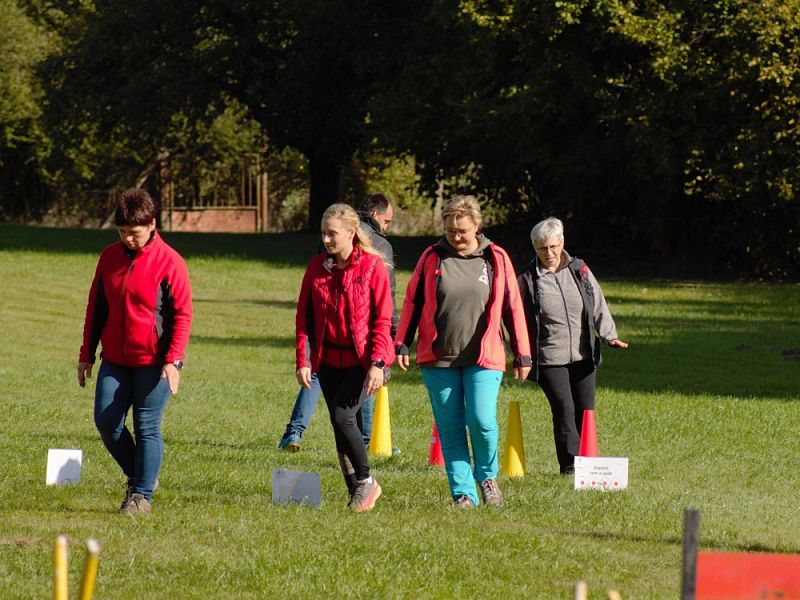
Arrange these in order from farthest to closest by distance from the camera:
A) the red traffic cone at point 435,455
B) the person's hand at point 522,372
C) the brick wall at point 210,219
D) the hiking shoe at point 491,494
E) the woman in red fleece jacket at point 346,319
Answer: the brick wall at point 210,219
the red traffic cone at point 435,455
the person's hand at point 522,372
the hiking shoe at point 491,494
the woman in red fleece jacket at point 346,319

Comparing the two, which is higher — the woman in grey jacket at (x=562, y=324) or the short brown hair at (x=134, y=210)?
the short brown hair at (x=134, y=210)

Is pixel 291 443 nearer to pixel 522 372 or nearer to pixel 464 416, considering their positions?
pixel 464 416

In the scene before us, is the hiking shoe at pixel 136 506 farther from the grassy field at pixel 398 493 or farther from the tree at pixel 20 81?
the tree at pixel 20 81

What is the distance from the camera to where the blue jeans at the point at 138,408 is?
834 cm

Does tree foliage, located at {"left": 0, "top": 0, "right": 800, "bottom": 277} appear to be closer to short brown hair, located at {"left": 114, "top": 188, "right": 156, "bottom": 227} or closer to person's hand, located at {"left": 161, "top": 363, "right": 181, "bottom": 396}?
short brown hair, located at {"left": 114, "top": 188, "right": 156, "bottom": 227}

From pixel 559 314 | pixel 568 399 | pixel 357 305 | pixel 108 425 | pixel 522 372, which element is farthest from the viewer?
pixel 568 399

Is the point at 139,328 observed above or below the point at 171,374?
above

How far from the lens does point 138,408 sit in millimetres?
8406

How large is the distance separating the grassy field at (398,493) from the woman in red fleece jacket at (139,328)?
0.52m

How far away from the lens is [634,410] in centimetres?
1457

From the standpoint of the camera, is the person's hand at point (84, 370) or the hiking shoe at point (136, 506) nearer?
the hiking shoe at point (136, 506)

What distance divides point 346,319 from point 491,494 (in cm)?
145

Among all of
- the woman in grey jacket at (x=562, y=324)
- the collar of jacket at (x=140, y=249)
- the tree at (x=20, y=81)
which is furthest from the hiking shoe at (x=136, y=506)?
the tree at (x=20, y=81)

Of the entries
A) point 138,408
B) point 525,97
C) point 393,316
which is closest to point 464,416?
point 393,316
